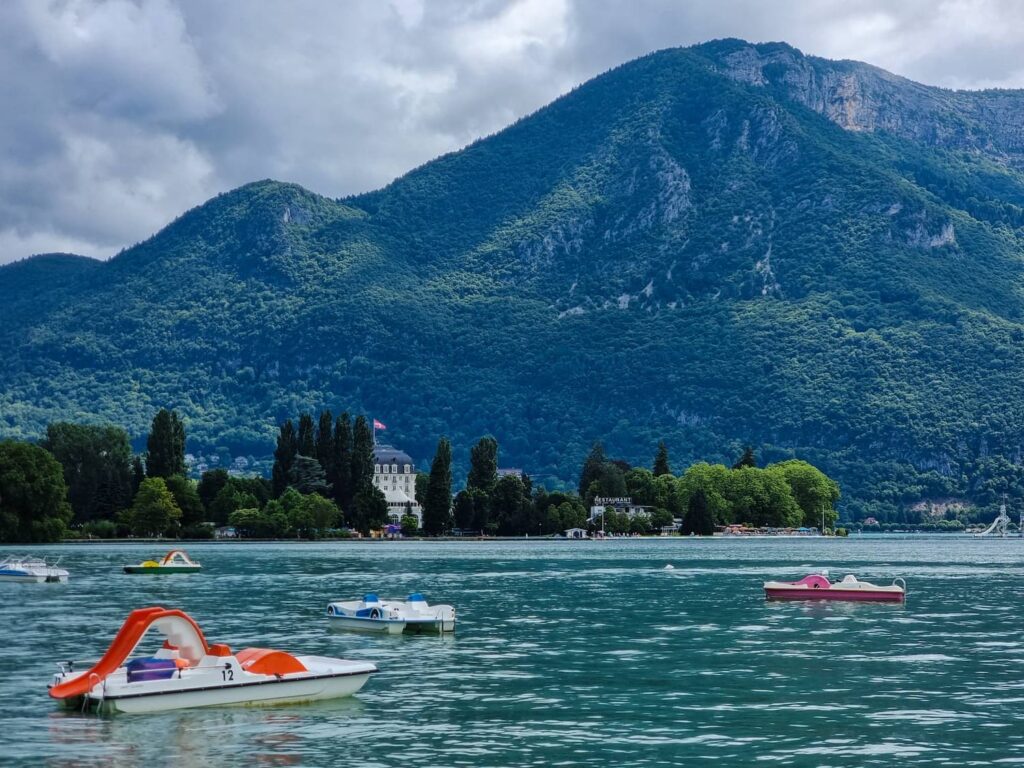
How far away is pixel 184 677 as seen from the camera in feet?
142

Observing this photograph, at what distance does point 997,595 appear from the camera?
320 feet

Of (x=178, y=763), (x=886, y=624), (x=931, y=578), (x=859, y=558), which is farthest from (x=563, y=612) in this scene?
(x=859, y=558)

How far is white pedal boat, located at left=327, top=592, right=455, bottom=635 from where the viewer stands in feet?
222

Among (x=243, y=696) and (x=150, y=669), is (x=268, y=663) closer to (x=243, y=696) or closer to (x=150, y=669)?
(x=243, y=696)

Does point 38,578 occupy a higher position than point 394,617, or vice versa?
point 38,578

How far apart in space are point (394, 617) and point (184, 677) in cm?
2606

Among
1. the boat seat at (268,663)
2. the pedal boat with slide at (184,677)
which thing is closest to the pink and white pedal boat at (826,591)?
the pedal boat with slide at (184,677)

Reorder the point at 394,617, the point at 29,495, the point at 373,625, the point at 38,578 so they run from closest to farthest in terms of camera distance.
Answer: the point at 373,625, the point at 394,617, the point at 38,578, the point at 29,495

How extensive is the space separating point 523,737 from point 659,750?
3731 millimetres

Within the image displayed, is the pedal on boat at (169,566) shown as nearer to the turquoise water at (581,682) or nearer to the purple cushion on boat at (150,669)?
the turquoise water at (581,682)

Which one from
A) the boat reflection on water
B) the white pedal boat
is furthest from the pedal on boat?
the boat reflection on water

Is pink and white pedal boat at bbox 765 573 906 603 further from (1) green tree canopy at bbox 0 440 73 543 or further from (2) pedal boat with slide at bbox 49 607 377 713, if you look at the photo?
(1) green tree canopy at bbox 0 440 73 543

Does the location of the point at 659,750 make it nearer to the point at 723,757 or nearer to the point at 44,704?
the point at 723,757

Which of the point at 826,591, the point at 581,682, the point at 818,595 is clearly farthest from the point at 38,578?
the point at 581,682
